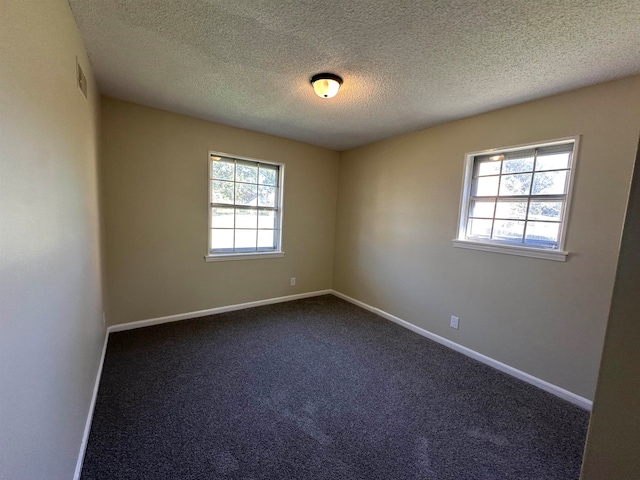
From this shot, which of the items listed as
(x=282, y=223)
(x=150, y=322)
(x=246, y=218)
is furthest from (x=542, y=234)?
(x=150, y=322)

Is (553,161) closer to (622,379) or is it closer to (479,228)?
(479,228)

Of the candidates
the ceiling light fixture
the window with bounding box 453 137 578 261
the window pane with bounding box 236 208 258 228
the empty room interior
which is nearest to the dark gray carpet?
Result: the empty room interior

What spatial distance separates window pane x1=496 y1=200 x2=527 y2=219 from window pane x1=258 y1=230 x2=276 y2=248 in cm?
281

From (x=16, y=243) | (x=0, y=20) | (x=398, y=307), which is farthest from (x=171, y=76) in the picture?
(x=398, y=307)

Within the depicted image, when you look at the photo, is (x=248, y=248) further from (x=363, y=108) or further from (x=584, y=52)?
(x=584, y=52)

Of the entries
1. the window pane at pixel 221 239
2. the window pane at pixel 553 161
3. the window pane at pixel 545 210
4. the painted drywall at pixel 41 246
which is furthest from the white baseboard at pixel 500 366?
the painted drywall at pixel 41 246

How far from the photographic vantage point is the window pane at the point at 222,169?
3455mm

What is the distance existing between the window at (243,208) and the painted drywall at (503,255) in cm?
127

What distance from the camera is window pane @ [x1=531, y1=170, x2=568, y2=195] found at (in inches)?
90.0

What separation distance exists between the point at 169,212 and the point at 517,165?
3.62m

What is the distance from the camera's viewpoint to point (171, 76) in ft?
7.35

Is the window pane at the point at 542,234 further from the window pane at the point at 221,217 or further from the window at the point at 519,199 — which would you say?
the window pane at the point at 221,217

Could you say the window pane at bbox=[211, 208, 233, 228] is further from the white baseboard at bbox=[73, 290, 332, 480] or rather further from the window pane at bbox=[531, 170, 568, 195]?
the window pane at bbox=[531, 170, 568, 195]

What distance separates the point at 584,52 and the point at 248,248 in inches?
143
